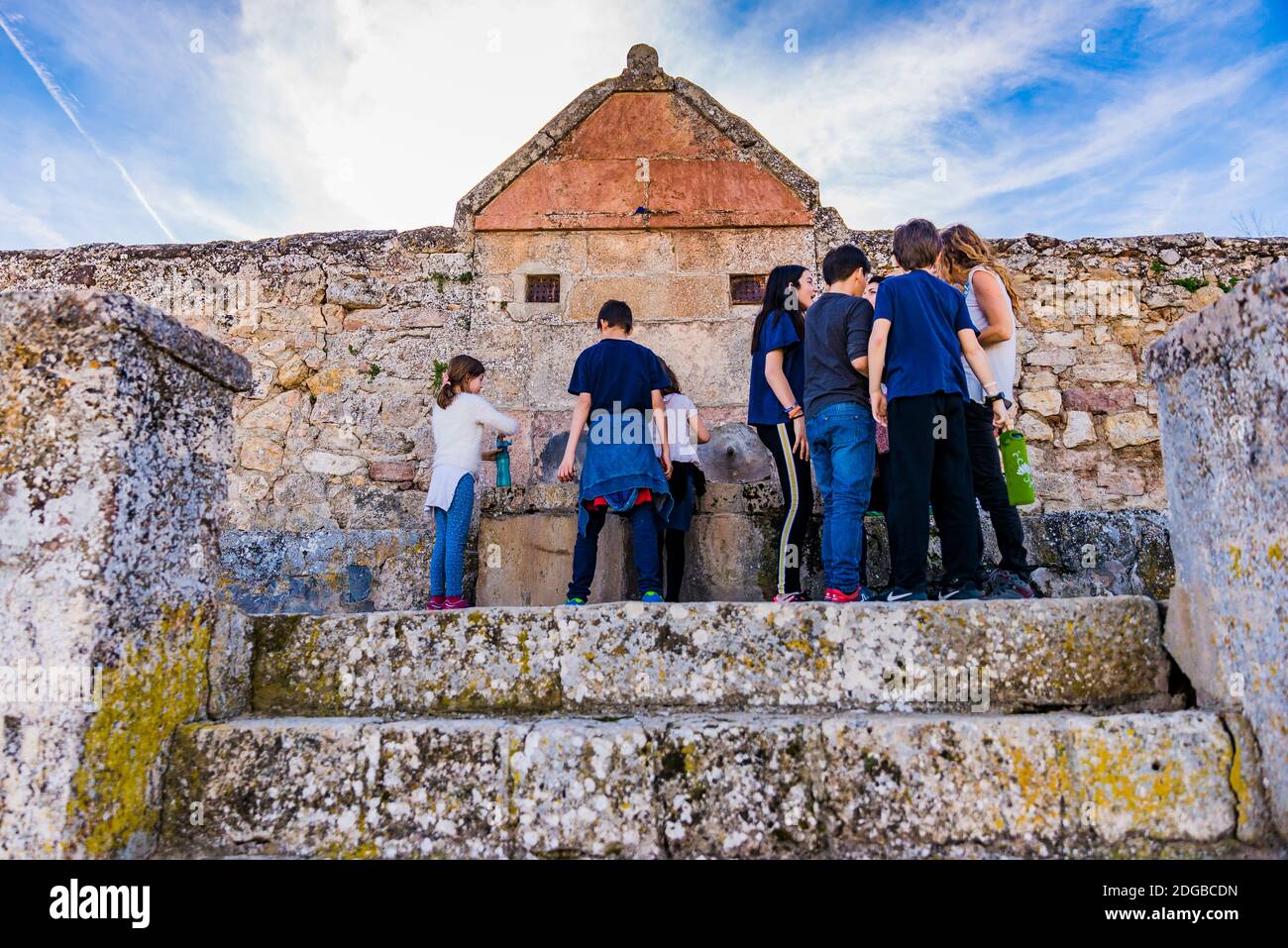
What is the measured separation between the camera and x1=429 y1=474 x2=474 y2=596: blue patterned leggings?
147 inches

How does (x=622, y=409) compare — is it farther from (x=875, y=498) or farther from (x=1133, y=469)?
(x=1133, y=469)

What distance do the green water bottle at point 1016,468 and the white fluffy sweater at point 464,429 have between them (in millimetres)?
2300

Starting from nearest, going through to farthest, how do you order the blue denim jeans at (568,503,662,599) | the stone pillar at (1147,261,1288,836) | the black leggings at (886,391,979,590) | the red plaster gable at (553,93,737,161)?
1. the stone pillar at (1147,261,1288,836)
2. the black leggings at (886,391,979,590)
3. the blue denim jeans at (568,503,662,599)
4. the red plaster gable at (553,93,737,161)

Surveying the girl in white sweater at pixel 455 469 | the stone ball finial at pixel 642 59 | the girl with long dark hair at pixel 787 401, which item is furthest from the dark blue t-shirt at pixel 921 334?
the stone ball finial at pixel 642 59

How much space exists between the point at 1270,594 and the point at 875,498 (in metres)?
1.84

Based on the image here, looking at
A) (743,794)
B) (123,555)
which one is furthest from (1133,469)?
(123,555)

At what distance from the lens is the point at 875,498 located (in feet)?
11.9

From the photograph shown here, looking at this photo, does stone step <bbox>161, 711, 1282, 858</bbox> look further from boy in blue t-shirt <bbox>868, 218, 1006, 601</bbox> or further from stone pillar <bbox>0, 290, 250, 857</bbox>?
boy in blue t-shirt <bbox>868, 218, 1006, 601</bbox>

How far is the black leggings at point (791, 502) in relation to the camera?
3309mm

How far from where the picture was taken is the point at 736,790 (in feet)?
6.23

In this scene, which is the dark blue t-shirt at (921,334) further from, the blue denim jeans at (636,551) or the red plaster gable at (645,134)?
the red plaster gable at (645,134)

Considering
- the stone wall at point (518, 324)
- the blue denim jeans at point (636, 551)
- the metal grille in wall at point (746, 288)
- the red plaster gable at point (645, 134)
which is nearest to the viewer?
the blue denim jeans at point (636, 551)

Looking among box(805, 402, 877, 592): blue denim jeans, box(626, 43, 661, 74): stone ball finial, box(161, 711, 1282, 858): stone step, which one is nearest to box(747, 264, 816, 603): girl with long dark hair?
box(805, 402, 877, 592): blue denim jeans

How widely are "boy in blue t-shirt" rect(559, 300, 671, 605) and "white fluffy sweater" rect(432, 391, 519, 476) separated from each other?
53 cm
